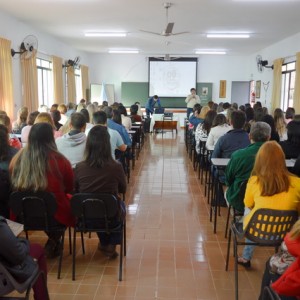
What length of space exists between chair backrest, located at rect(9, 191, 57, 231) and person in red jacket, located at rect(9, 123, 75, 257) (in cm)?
6

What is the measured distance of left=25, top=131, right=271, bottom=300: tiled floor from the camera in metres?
2.68

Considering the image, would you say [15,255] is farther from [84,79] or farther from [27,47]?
[84,79]

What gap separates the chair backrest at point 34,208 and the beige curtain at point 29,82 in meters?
5.77

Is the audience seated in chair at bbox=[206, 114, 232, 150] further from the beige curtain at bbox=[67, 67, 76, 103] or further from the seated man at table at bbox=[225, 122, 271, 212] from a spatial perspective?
the beige curtain at bbox=[67, 67, 76, 103]

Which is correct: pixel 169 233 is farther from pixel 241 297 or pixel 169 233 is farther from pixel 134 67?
pixel 134 67

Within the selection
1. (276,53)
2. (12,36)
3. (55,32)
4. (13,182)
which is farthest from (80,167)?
(276,53)

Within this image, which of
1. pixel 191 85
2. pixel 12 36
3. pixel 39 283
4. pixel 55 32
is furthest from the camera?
pixel 191 85

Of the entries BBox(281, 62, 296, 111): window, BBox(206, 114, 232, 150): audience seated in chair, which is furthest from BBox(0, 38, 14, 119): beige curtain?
BBox(281, 62, 296, 111): window

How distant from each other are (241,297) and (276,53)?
9659 millimetres

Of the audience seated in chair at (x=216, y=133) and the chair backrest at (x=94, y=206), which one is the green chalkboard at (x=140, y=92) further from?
the chair backrest at (x=94, y=206)

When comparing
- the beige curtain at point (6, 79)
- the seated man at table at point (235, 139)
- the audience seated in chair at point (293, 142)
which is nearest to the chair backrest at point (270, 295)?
the seated man at table at point (235, 139)

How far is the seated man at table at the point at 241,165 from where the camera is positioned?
9.78 ft

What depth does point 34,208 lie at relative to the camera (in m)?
2.68

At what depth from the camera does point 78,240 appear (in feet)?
11.8
